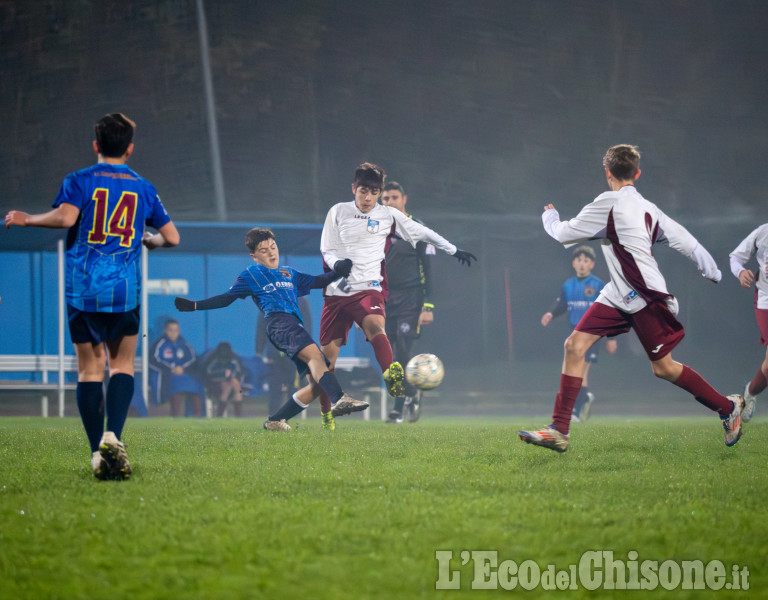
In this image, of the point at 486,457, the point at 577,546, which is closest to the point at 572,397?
the point at 486,457

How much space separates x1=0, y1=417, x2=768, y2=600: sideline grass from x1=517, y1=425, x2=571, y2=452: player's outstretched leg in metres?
0.09

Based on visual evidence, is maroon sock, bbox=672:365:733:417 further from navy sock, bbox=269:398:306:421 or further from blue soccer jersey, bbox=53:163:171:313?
blue soccer jersey, bbox=53:163:171:313

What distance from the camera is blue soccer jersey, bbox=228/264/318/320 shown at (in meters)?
Result: 6.61

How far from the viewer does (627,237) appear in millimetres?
4746

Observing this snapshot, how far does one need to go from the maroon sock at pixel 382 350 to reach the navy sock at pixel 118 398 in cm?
276

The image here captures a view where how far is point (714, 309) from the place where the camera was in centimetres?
1917

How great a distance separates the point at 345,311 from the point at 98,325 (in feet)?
9.98

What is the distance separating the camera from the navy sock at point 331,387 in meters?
6.16

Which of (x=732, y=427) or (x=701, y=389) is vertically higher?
(x=701, y=389)

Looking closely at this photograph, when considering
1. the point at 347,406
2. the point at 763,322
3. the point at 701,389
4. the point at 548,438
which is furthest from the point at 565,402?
the point at 763,322

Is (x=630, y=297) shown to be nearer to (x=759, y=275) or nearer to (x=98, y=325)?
(x=98, y=325)

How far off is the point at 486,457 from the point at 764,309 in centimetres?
379

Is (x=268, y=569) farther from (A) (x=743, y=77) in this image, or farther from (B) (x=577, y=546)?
(A) (x=743, y=77)

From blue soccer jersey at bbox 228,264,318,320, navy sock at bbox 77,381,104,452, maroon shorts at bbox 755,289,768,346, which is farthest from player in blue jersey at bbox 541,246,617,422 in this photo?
navy sock at bbox 77,381,104,452
